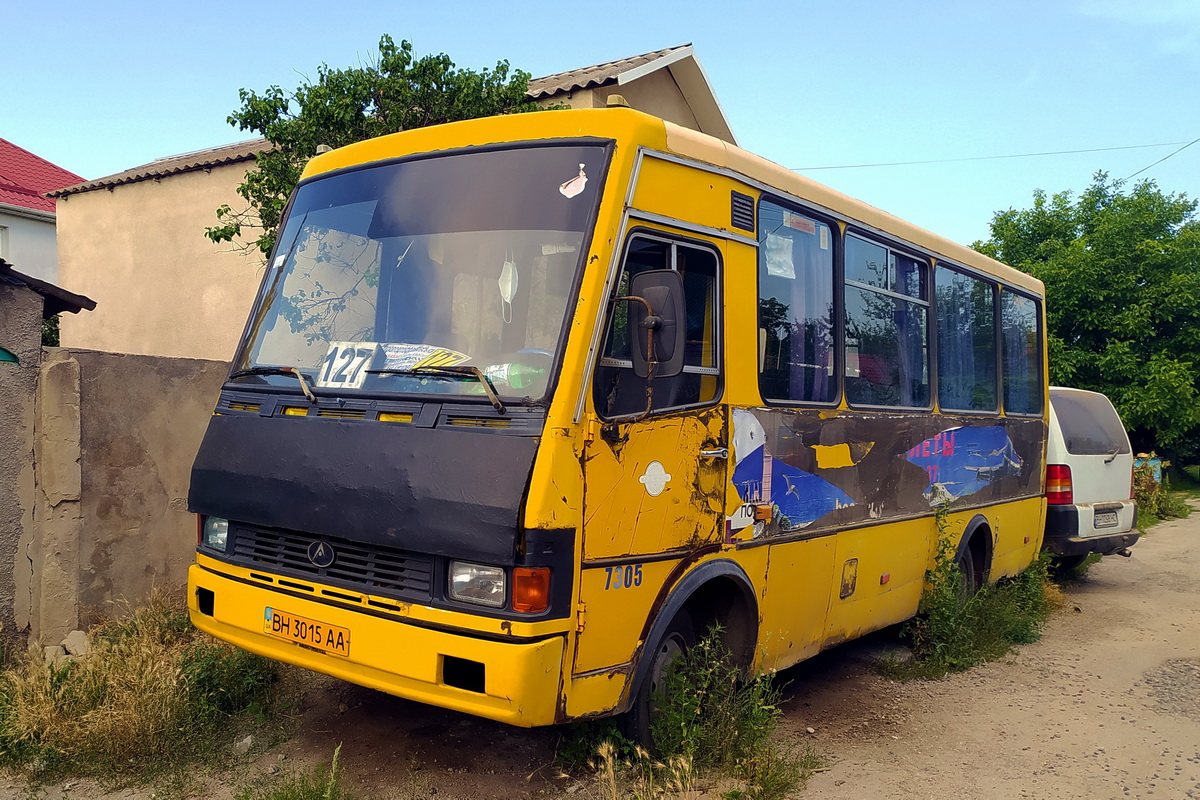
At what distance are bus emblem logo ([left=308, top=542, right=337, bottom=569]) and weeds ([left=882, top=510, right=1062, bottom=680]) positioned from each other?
4.33 m

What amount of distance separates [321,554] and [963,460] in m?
5.32

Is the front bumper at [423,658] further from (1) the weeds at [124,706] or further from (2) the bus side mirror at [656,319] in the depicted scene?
(2) the bus side mirror at [656,319]

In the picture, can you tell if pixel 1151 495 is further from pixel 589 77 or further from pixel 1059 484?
pixel 589 77

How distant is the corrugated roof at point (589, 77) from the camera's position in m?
12.1

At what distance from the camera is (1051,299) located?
2475 cm

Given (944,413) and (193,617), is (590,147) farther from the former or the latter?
(944,413)

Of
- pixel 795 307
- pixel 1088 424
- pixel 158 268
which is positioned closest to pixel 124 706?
pixel 795 307

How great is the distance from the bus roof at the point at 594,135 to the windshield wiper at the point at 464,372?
109 centimetres

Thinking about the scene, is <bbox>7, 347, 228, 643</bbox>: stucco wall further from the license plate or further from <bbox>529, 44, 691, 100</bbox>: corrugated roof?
<bbox>529, 44, 691, 100</bbox>: corrugated roof

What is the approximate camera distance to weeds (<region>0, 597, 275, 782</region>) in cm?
438

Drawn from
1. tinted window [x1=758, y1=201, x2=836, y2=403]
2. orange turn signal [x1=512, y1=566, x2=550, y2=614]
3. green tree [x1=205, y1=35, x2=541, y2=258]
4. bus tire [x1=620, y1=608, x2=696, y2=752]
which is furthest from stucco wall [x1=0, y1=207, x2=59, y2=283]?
orange turn signal [x1=512, y1=566, x2=550, y2=614]

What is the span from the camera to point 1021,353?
29.6 feet

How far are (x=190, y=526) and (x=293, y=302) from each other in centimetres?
266

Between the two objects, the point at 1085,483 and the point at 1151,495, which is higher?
the point at 1085,483
